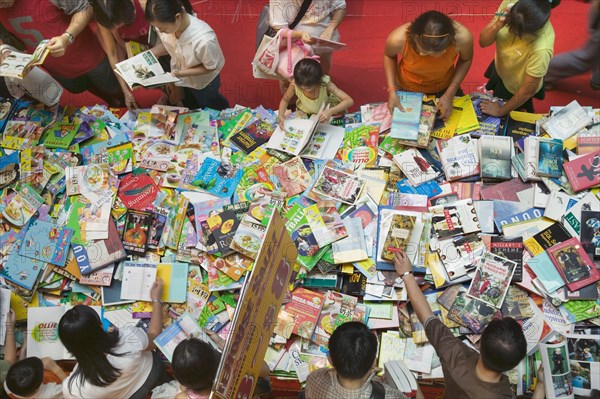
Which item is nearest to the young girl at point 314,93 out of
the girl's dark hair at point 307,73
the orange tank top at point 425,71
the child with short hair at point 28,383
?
the girl's dark hair at point 307,73

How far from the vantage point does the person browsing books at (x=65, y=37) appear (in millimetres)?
3795

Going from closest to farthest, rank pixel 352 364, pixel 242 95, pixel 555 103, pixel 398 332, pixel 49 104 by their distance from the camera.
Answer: pixel 352 364 < pixel 398 332 < pixel 49 104 < pixel 555 103 < pixel 242 95

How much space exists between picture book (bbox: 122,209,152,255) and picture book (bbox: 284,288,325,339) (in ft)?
3.50

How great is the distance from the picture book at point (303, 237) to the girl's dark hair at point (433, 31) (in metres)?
1.31

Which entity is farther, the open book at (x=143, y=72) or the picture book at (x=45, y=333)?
the open book at (x=143, y=72)

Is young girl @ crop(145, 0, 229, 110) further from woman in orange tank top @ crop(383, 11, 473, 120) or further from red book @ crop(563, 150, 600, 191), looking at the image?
red book @ crop(563, 150, 600, 191)

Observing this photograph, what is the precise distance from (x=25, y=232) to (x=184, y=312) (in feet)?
4.22

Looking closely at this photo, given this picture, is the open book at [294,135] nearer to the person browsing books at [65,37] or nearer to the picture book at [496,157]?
the picture book at [496,157]

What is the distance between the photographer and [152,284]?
362cm

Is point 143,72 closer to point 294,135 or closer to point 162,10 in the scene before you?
point 162,10

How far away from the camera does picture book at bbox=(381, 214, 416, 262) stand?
11.3 ft

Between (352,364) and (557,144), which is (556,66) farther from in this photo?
(352,364)

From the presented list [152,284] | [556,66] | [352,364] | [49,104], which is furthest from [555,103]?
[49,104]

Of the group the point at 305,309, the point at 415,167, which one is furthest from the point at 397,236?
the point at 305,309
